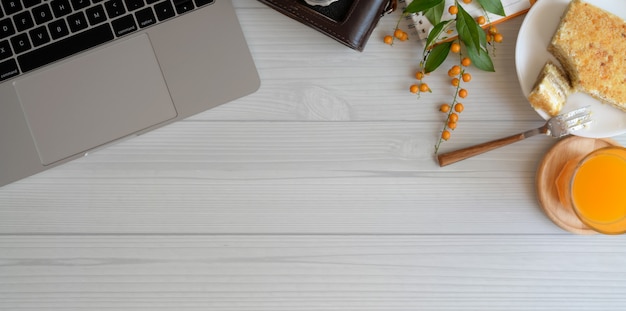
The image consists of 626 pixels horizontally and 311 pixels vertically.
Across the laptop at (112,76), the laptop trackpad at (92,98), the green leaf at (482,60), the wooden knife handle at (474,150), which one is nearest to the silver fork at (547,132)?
the wooden knife handle at (474,150)

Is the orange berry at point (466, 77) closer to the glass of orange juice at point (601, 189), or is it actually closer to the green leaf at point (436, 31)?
the green leaf at point (436, 31)

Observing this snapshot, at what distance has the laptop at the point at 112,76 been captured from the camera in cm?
78

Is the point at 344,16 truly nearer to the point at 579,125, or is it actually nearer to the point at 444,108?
the point at 444,108

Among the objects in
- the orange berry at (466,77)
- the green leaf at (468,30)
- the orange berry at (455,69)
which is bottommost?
the orange berry at (466,77)

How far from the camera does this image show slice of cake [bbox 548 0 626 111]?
2.62ft

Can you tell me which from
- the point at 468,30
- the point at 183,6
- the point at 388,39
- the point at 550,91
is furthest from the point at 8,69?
the point at 550,91

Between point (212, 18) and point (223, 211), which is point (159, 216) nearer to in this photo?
point (223, 211)

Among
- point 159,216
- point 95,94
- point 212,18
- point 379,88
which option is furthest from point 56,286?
point 379,88

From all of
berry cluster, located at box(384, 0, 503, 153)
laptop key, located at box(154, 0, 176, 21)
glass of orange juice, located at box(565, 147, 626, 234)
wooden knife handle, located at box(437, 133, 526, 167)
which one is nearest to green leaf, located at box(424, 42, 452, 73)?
berry cluster, located at box(384, 0, 503, 153)

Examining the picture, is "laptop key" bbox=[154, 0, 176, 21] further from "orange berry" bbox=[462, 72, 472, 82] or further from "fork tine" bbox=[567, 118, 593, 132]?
"fork tine" bbox=[567, 118, 593, 132]

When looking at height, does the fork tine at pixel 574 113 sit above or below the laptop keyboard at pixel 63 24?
below

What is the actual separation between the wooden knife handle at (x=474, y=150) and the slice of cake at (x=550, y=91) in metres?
0.05

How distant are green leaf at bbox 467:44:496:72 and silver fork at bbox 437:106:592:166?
0.10 meters

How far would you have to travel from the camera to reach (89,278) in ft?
2.74
